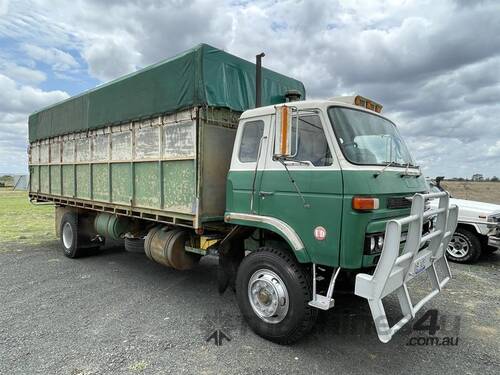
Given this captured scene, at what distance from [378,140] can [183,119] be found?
8.44 ft

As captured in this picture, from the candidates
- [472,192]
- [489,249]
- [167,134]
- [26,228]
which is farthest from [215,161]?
[472,192]

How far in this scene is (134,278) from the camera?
6242mm

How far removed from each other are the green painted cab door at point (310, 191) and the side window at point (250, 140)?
0.22m

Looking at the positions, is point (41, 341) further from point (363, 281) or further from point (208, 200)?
point (363, 281)

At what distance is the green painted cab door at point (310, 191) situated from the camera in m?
3.41

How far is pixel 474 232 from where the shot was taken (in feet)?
24.5

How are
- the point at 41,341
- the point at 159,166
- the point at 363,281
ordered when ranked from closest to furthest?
the point at 363,281 → the point at 41,341 → the point at 159,166

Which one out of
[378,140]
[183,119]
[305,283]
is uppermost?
[183,119]

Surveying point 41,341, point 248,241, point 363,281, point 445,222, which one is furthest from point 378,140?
point 41,341

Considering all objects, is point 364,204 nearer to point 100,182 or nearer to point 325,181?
point 325,181

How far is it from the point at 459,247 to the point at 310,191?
5.86 m

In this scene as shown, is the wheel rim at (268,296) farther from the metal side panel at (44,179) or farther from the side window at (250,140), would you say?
the metal side panel at (44,179)

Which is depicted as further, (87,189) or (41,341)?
(87,189)

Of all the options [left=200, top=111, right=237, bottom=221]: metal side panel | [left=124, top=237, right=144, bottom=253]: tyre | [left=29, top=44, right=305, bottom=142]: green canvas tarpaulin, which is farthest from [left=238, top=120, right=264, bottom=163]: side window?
[left=124, top=237, right=144, bottom=253]: tyre
